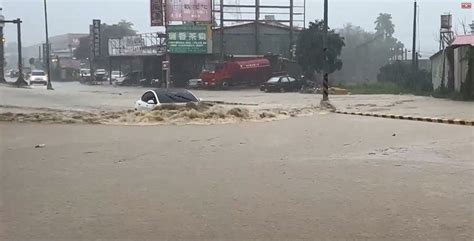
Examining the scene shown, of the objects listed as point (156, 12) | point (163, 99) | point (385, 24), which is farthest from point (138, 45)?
point (385, 24)

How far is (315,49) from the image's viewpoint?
4794cm

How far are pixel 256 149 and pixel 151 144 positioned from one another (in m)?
2.35

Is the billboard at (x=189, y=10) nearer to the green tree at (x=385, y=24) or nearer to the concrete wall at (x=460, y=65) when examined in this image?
the concrete wall at (x=460, y=65)

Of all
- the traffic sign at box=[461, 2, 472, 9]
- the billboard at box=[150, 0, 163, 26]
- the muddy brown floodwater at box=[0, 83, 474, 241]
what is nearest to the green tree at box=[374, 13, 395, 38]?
the billboard at box=[150, 0, 163, 26]

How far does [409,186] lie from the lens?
25.7 ft

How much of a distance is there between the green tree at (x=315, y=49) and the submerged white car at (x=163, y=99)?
2792 cm

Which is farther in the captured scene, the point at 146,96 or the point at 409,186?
the point at 146,96

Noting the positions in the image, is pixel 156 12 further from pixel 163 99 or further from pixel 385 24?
pixel 385 24

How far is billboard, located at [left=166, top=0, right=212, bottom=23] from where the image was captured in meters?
53.5

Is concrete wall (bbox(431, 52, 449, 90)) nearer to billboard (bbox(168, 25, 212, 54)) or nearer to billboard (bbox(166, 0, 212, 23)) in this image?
billboard (bbox(168, 25, 212, 54))

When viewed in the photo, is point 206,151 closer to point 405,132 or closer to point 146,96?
point 405,132

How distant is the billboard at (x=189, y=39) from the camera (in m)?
52.0

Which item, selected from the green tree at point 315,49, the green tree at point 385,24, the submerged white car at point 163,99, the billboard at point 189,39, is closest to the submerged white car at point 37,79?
the billboard at point 189,39

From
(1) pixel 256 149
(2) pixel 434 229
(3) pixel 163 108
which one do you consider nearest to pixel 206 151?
(1) pixel 256 149
